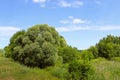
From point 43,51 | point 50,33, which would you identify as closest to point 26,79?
point 43,51

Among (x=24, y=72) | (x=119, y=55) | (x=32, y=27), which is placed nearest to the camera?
(x=24, y=72)

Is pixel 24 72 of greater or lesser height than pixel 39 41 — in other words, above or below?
below

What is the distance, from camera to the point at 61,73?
65.8 feet

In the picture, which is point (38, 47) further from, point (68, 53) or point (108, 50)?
point (108, 50)

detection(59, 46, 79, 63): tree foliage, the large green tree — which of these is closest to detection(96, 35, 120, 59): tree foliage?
detection(59, 46, 79, 63): tree foliage

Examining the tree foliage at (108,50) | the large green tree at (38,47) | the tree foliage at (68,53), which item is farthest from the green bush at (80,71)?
the tree foliage at (108,50)

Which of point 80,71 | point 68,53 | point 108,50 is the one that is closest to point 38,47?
point 68,53

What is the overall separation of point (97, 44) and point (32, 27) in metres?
26.2

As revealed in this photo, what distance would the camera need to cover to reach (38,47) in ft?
82.3

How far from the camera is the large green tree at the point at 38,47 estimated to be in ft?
82.3

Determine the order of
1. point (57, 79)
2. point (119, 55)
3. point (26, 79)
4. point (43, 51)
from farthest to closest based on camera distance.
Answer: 1. point (119, 55)
2. point (43, 51)
3. point (57, 79)
4. point (26, 79)

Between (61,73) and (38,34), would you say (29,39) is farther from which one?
(61,73)

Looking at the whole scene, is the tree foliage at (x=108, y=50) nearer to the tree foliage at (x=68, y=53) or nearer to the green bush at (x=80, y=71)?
the tree foliage at (x=68, y=53)

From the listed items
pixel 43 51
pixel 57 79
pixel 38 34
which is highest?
pixel 38 34
